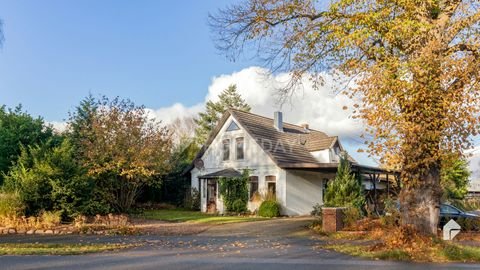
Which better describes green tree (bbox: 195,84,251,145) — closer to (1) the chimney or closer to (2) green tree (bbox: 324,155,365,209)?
(1) the chimney

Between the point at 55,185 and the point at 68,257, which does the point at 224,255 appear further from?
the point at 55,185

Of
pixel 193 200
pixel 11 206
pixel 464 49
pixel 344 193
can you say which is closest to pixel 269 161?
pixel 193 200

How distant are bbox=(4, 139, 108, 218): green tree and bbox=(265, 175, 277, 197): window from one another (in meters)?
10.6

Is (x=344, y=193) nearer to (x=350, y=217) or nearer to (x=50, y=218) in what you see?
(x=350, y=217)

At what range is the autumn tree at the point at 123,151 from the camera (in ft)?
68.5

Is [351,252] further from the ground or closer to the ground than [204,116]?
closer to the ground

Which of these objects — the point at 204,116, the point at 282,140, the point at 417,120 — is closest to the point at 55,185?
the point at 417,120

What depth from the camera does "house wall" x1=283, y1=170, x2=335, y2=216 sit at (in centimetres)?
2605

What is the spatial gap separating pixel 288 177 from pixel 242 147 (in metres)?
4.13

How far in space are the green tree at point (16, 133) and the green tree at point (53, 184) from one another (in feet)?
14.6

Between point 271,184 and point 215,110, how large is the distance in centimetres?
3491

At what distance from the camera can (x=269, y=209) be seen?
24672 millimetres

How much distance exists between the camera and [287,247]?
41.7 ft

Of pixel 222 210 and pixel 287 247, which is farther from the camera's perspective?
pixel 222 210
